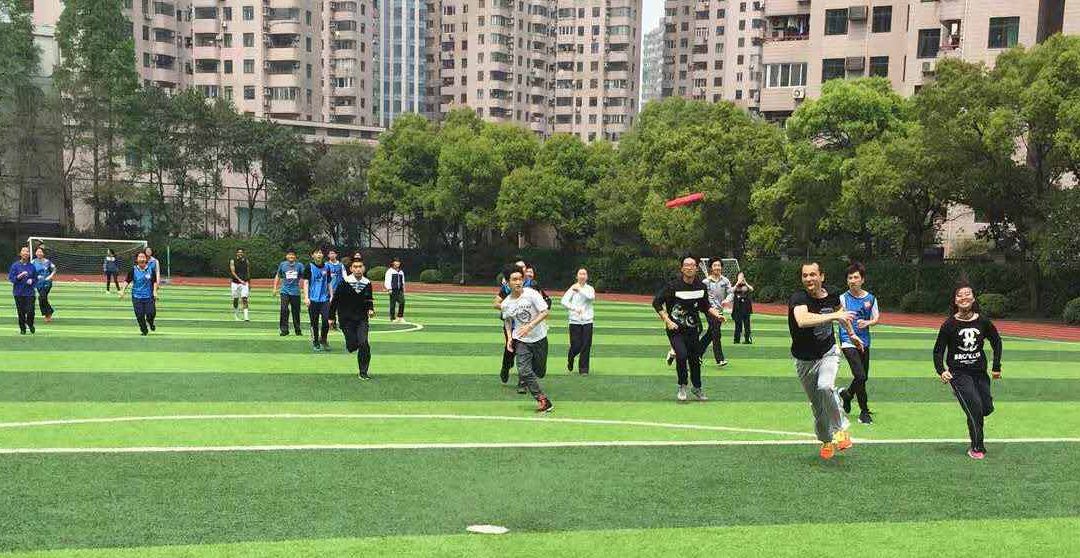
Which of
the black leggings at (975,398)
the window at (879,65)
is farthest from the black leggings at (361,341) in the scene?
the window at (879,65)

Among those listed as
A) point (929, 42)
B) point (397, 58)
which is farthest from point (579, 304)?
point (397, 58)

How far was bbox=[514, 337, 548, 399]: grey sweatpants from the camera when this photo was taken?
1203 centimetres

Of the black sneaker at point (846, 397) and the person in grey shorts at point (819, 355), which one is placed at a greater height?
the person in grey shorts at point (819, 355)

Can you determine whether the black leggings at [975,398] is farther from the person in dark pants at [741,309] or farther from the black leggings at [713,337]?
the person in dark pants at [741,309]

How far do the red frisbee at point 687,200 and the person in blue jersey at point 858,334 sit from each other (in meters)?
31.8

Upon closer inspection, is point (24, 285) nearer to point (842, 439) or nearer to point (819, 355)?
point (819, 355)

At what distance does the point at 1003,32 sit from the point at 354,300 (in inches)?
1722

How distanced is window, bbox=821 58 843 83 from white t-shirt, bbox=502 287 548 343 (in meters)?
47.9

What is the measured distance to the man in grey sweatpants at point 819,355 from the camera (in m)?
9.34

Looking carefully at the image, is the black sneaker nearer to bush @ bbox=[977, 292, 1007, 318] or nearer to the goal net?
bush @ bbox=[977, 292, 1007, 318]

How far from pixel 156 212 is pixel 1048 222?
50789 mm

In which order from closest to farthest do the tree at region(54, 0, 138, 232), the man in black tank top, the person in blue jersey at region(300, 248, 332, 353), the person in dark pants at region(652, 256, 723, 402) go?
the person in dark pants at region(652, 256, 723, 402) → the person in blue jersey at region(300, 248, 332, 353) → the man in black tank top → the tree at region(54, 0, 138, 232)

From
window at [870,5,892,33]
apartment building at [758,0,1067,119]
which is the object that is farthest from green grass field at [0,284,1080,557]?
window at [870,5,892,33]

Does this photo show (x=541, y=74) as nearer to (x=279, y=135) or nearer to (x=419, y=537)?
(x=279, y=135)
